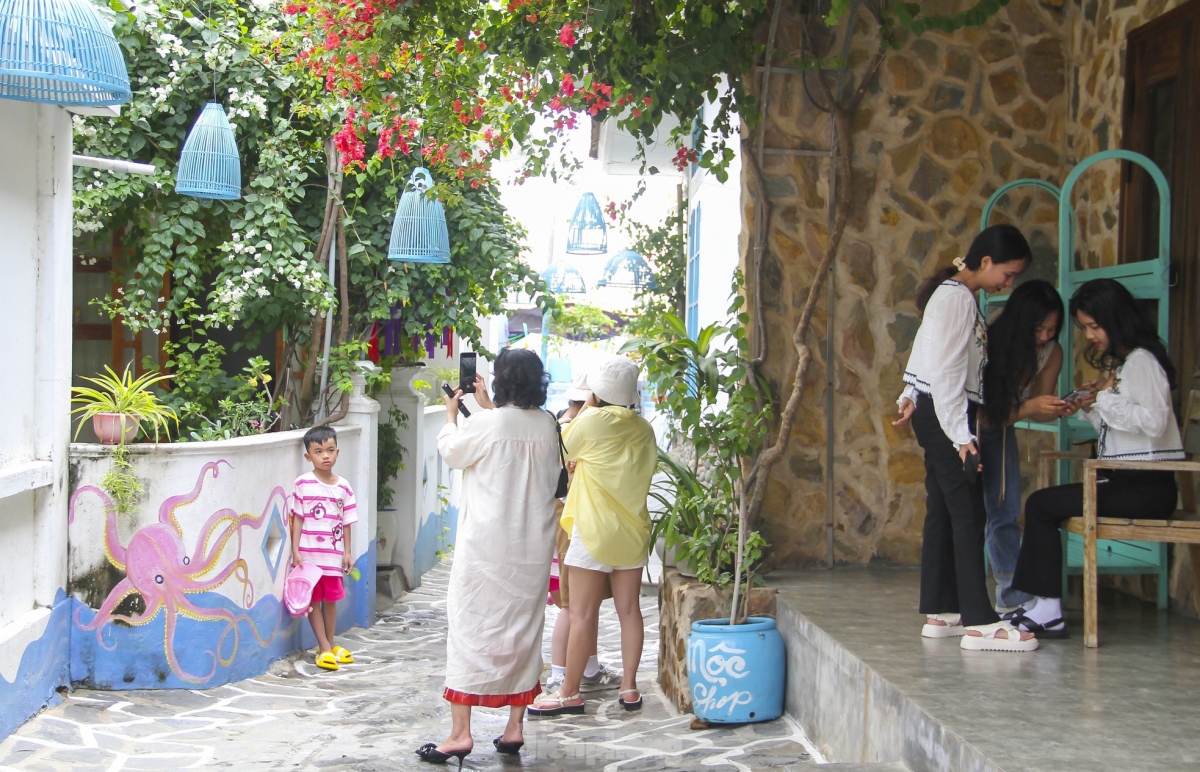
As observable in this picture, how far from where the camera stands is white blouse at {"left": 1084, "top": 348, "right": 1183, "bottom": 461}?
3.96m

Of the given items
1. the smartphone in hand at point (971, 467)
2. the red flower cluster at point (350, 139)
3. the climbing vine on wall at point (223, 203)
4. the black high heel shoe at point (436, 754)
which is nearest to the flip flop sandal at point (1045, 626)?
the smartphone in hand at point (971, 467)

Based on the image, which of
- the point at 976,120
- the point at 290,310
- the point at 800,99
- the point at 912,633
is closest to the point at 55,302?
the point at 290,310

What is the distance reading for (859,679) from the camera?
376 cm

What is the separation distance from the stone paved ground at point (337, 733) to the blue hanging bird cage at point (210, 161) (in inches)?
110

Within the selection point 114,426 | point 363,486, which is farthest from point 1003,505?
point 363,486

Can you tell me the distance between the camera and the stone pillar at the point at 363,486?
8055 mm

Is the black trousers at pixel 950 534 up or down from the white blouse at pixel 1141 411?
down

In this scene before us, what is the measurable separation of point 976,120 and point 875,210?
0.69 meters

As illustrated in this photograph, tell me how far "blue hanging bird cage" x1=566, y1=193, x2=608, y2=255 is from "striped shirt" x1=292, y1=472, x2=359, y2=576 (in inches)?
305

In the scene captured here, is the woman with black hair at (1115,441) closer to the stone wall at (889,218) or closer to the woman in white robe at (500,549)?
the stone wall at (889,218)

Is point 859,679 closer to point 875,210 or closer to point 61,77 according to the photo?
point 875,210

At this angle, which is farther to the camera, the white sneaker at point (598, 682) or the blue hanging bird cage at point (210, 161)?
the blue hanging bird cage at point (210, 161)

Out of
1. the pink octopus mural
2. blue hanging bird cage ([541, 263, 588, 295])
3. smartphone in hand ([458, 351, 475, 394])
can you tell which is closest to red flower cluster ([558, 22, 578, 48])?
smartphone in hand ([458, 351, 475, 394])

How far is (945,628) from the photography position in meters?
4.13
